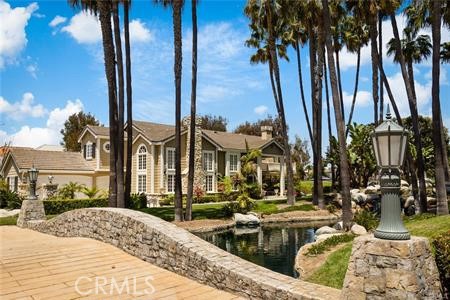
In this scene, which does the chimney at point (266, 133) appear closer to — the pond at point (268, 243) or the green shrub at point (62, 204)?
the pond at point (268, 243)

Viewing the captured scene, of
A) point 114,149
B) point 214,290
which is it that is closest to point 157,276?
point 214,290

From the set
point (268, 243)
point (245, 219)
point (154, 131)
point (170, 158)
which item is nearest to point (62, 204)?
point (170, 158)

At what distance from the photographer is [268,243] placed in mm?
15828

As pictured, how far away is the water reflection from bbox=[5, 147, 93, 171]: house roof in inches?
713

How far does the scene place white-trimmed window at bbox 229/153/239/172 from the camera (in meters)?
36.6

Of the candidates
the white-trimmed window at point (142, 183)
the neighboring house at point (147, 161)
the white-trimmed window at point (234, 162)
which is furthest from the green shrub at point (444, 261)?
the white-trimmed window at point (234, 162)

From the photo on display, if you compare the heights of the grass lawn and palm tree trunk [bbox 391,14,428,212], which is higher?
palm tree trunk [bbox 391,14,428,212]

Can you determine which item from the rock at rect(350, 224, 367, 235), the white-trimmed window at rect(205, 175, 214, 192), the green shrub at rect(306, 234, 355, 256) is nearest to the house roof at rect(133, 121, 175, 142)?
the white-trimmed window at rect(205, 175, 214, 192)

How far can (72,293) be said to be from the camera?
6172mm

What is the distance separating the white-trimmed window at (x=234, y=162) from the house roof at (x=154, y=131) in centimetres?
661

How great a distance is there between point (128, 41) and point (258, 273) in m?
17.2

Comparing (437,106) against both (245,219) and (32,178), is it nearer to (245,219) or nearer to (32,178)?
(245,219)

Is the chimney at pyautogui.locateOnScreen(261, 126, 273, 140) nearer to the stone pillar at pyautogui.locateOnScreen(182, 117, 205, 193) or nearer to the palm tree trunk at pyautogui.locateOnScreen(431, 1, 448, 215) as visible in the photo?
the stone pillar at pyautogui.locateOnScreen(182, 117, 205, 193)

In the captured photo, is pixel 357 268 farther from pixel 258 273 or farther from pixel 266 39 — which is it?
pixel 266 39
